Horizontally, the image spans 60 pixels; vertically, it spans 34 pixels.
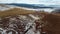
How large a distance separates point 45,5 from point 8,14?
1.08 feet

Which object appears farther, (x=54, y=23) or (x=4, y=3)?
(x=4, y=3)

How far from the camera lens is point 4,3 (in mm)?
1084

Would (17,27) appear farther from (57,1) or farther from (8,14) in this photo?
(57,1)

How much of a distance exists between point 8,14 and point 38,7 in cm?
26

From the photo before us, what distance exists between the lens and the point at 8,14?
101 centimetres

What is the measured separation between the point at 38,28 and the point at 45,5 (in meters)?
0.22

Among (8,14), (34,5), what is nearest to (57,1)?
(34,5)

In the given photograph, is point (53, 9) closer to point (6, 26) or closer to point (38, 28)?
point (38, 28)

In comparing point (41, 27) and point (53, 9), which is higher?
point (53, 9)

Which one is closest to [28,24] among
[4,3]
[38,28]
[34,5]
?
[38,28]

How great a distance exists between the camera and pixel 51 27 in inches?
38.1

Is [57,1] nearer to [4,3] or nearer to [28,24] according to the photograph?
[28,24]

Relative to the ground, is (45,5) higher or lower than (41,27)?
higher

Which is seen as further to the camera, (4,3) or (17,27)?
(4,3)
